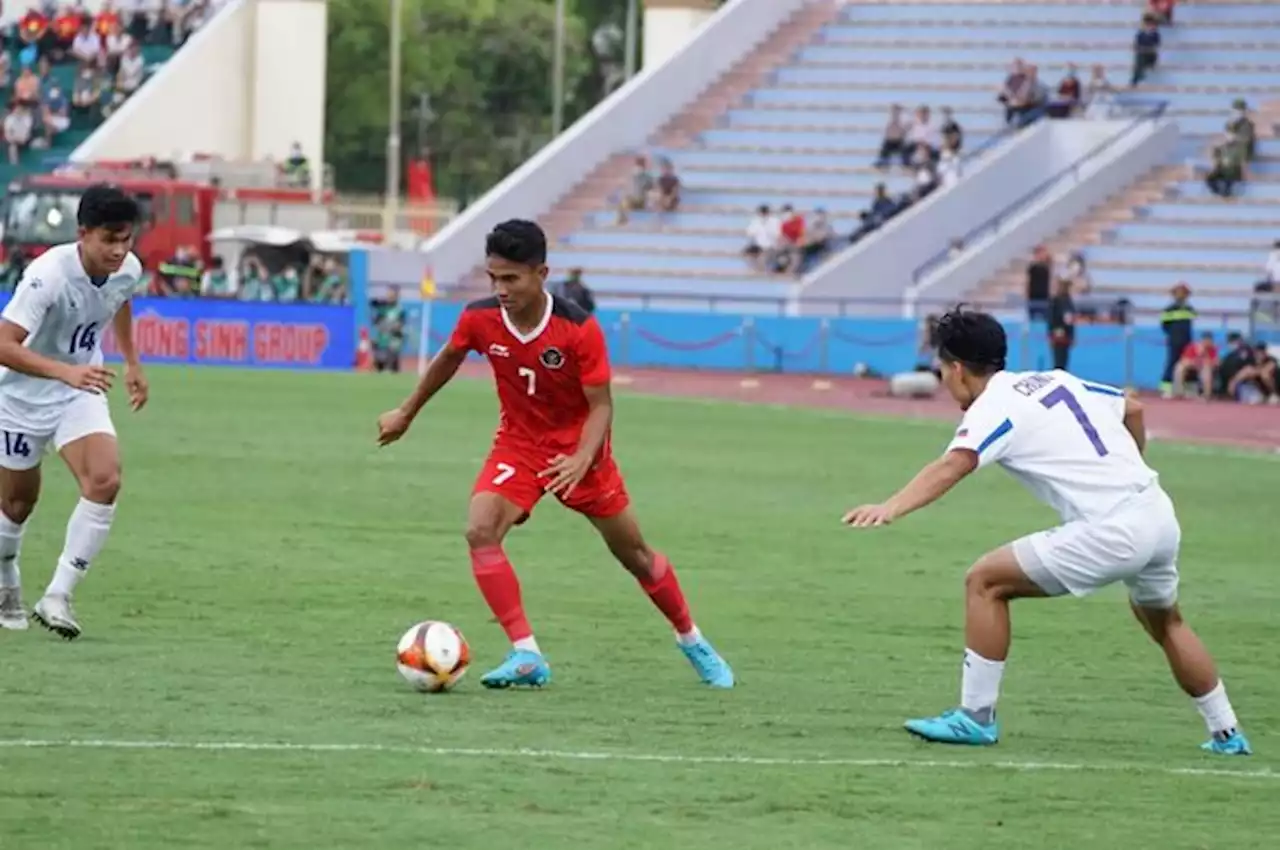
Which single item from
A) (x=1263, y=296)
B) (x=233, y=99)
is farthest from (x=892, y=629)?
(x=233, y=99)

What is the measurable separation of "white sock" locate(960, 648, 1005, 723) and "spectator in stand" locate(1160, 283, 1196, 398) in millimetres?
29066

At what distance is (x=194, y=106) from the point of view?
58.5 m

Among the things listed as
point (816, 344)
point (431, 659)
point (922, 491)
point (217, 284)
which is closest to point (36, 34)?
point (217, 284)

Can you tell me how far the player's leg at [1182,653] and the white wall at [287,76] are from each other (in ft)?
167

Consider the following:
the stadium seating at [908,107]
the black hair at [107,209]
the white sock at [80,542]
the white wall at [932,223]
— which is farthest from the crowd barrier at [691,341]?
the black hair at [107,209]

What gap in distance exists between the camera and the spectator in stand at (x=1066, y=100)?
49969 mm

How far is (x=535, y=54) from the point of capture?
96.9 meters

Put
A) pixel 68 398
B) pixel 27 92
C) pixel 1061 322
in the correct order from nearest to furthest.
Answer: pixel 68 398, pixel 1061 322, pixel 27 92

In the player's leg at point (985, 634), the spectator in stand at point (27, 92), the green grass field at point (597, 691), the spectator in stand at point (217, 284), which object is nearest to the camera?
the green grass field at point (597, 691)

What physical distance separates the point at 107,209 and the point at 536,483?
2.34 metres

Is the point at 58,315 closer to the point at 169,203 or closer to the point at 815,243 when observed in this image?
the point at 815,243

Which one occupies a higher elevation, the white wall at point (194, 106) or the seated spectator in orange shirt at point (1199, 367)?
the white wall at point (194, 106)

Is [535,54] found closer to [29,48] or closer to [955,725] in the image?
[29,48]

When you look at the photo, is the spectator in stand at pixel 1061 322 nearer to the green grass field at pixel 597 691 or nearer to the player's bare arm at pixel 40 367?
the green grass field at pixel 597 691
